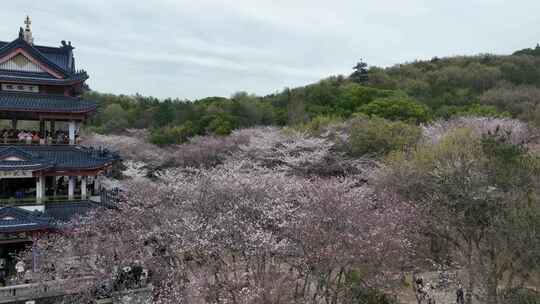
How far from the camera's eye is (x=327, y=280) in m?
13.5

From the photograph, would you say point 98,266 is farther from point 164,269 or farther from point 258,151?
point 258,151

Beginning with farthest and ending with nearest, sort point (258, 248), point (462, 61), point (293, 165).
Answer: point (462, 61)
point (293, 165)
point (258, 248)

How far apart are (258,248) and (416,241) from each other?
27.8 feet

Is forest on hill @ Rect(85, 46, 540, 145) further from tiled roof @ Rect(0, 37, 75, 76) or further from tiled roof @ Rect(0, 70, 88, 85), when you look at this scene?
tiled roof @ Rect(0, 70, 88, 85)

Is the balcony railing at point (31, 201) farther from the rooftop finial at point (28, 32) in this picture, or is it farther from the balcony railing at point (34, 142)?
the rooftop finial at point (28, 32)

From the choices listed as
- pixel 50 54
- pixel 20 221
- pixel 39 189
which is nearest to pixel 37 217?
pixel 20 221

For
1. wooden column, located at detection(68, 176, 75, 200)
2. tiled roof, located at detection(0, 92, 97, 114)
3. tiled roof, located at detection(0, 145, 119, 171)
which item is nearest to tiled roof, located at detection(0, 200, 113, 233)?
wooden column, located at detection(68, 176, 75, 200)

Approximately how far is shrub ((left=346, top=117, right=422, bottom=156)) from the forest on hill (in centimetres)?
696

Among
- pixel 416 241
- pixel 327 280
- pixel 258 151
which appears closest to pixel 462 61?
pixel 258 151

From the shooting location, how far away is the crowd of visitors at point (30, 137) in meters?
17.1

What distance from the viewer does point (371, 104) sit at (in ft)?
132

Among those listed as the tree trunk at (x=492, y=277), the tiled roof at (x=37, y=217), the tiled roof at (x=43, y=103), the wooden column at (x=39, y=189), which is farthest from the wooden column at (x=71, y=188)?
the tree trunk at (x=492, y=277)

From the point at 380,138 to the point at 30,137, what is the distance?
21.8 metres

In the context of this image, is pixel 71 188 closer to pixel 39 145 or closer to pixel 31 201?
pixel 31 201
